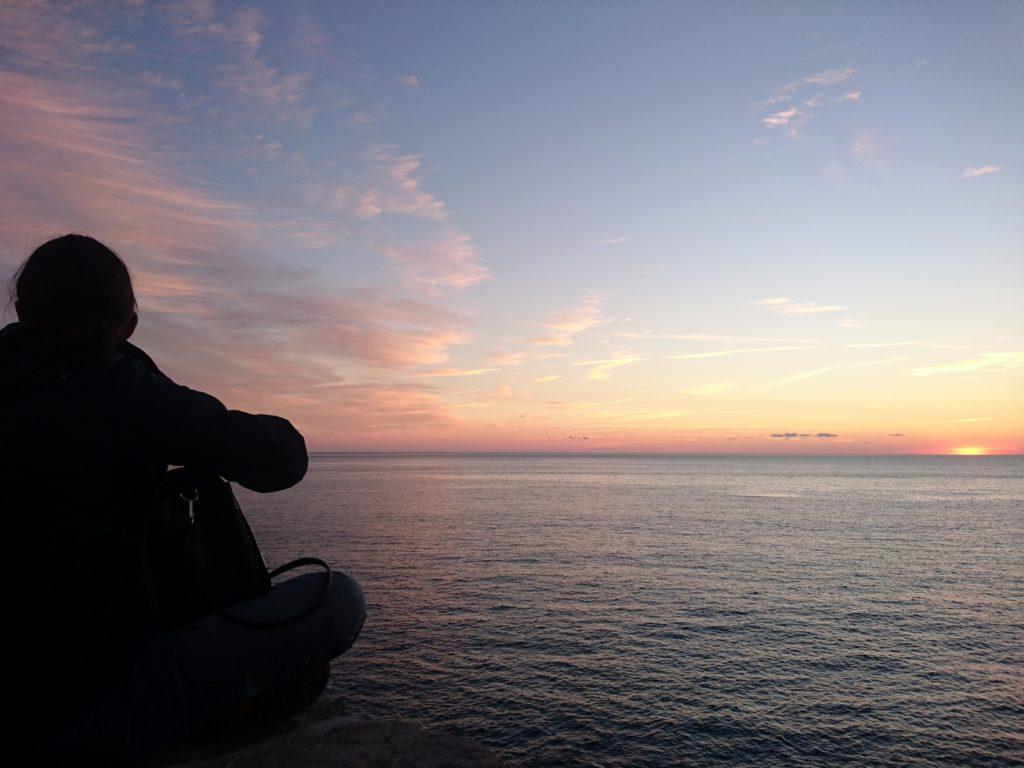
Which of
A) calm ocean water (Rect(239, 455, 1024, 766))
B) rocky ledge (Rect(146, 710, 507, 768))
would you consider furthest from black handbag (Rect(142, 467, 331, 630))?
calm ocean water (Rect(239, 455, 1024, 766))

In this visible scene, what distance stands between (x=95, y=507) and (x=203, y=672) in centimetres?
92

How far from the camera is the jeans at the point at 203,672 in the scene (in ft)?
9.45

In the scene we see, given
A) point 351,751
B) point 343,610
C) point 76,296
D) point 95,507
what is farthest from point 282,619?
point 351,751

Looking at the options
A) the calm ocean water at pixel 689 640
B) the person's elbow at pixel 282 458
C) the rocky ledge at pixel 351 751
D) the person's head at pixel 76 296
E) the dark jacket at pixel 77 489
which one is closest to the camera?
the dark jacket at pixel 77 489

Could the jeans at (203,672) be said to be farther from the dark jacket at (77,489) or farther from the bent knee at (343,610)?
the dark jacket at (77,489)

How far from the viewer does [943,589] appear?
171 ft

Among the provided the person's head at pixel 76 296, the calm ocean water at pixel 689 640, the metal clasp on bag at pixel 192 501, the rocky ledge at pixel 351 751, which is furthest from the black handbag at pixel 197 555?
the calm ocean water at pixel 689 640

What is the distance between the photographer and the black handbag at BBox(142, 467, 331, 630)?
9.70ft

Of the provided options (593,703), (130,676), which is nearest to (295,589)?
(130,676)

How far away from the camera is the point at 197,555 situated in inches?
121

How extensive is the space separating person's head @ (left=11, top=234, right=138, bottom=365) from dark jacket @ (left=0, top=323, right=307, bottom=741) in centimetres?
9

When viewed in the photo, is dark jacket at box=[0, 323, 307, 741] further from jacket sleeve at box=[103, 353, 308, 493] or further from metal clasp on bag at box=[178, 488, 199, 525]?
metal clasp on bag at box=[178, 488, 199, 525]

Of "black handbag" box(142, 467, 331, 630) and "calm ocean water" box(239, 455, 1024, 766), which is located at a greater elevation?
"black handbag" box(142, 467, 331, 630)

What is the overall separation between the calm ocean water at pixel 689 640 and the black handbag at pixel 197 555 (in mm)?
23020
